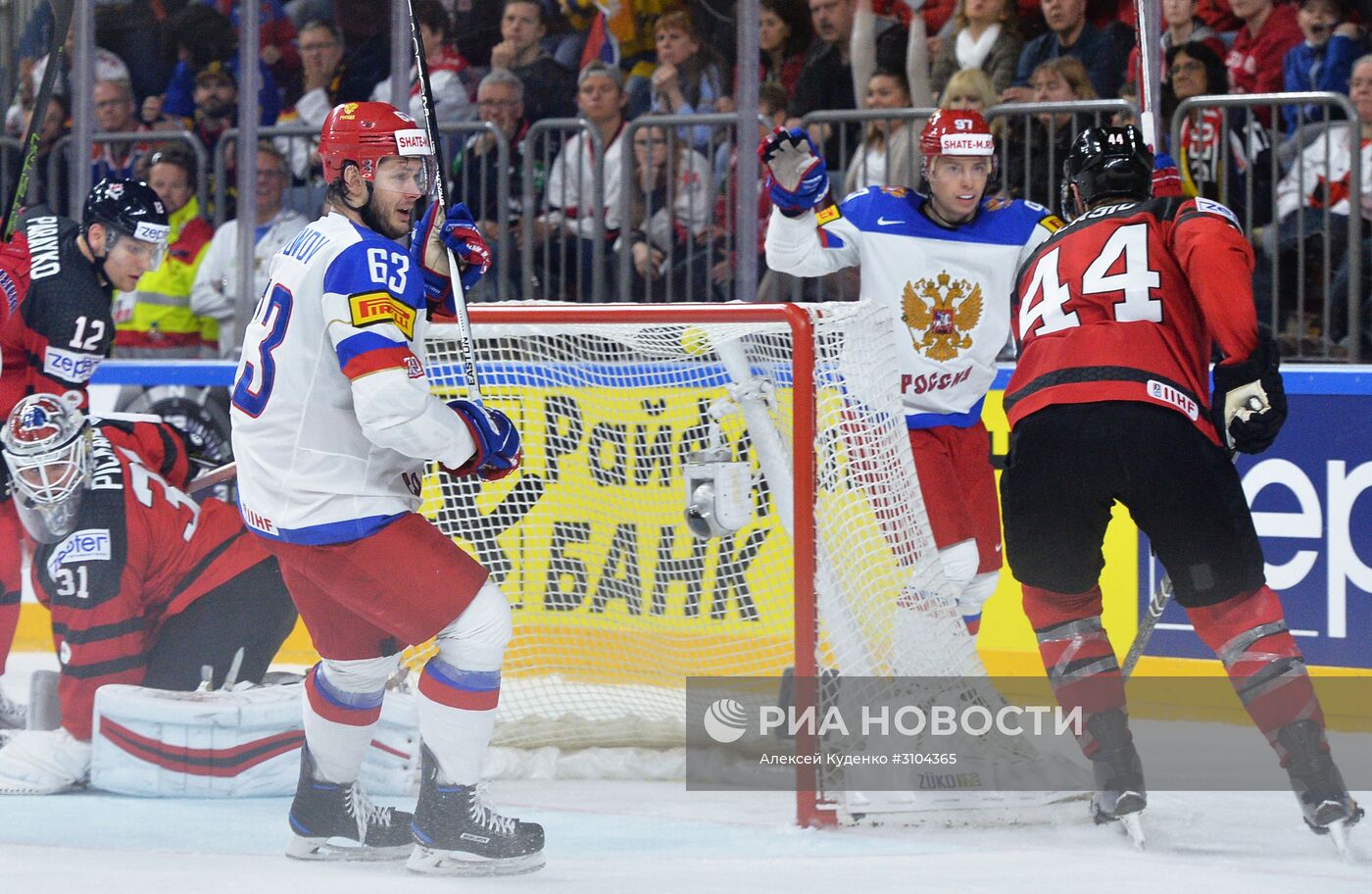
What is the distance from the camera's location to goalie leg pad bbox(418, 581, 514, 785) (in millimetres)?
3197

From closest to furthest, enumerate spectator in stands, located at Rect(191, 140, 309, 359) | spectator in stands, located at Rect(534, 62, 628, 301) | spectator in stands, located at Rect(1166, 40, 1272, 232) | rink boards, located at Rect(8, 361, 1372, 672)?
rink boards, located at Rect(8, 361, 1372, 672), spectator in stands, located at Rect(1166, 40, 1272, 232), spectator in stands, located at Rect(534, 62, 628, 301), spectator in stands, located at Rect(191, 140, 309, 359)

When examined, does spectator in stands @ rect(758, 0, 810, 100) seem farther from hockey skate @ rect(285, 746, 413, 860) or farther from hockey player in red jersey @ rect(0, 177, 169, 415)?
hockey skate @ rect(285, 746, 413, 860)

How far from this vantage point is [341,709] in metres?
3.29

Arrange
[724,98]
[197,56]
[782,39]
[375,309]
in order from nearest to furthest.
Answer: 1. [375,309]
2. [724,98]
3. [782,39]
4. [197,56]

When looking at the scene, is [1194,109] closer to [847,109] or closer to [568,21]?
[847,109]

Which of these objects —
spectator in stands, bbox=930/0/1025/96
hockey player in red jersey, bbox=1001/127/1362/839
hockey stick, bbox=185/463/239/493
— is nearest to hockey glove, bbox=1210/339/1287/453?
hockey player in red jersey, bbox=1001/127/1362/839

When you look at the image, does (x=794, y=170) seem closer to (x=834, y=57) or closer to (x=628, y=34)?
(x=834, y=57)

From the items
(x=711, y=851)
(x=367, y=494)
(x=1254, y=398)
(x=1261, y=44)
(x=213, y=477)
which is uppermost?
(x=1261, y=44)

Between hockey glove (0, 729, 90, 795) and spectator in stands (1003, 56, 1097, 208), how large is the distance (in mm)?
2929

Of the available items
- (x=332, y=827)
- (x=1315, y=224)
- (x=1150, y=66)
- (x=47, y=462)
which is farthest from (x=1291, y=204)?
(x=47, y=462)

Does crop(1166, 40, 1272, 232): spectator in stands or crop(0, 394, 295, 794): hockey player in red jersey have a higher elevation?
crop(1166, 40, 1272, 232): spectator in stands

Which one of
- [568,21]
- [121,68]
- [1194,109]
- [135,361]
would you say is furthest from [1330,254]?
[121,68]

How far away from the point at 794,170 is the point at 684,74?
6.73ft

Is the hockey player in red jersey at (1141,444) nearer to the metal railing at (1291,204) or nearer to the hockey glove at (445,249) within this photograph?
the hockey glove at (445,249)
